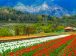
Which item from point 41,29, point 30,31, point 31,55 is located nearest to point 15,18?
point 41,29

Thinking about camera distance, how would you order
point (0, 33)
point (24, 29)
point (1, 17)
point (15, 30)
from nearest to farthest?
point (0, 33), point (15, 30), point (24, 29), point (1, 17)

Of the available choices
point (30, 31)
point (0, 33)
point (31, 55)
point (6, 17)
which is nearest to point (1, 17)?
point (6, 17)

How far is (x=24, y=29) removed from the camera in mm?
75500

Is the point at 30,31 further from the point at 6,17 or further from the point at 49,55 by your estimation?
the point at 49,55

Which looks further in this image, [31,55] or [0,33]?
[0,33]

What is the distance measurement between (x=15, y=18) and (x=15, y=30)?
6544cm

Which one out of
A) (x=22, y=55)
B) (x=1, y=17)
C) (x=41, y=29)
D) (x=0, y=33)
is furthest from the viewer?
(x=1, y=17)

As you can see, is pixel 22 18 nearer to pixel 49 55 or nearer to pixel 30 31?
pixel 30 31

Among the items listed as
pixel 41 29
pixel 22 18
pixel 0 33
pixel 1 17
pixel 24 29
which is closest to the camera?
pixel 0 33

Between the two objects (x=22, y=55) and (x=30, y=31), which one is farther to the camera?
(x=30, y=31)

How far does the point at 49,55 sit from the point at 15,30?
175 feet

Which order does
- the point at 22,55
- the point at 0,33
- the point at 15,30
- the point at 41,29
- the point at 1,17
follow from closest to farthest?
the point at 22,55, the point at 0,33, the point at 15,30, the point at 41,29, the point at 1,17

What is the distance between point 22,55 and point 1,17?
368ft

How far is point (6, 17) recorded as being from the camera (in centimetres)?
13075
